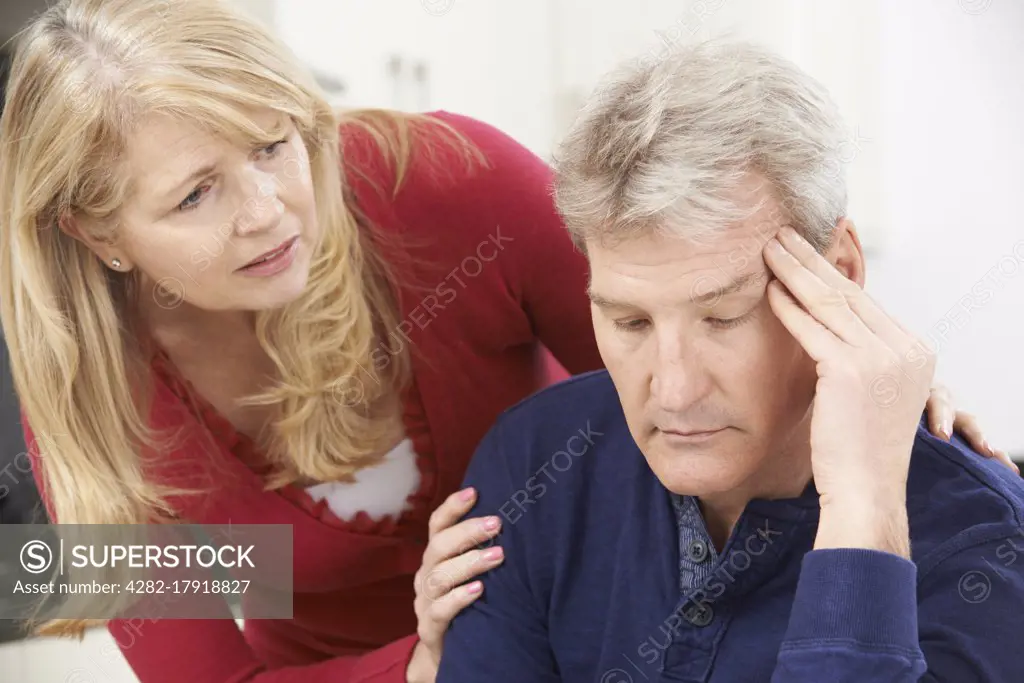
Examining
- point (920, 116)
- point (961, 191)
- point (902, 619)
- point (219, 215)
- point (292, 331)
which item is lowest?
point (961, 191)

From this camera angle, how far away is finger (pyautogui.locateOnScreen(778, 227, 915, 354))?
0.99 m

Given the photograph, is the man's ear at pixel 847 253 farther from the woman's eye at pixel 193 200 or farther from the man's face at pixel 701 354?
the woman's eye at pixel 193 200

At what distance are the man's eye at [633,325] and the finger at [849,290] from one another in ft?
0.49

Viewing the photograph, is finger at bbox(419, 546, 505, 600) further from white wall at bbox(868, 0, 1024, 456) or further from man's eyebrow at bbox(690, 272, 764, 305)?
white wall at bbox(868, 0, 1024, 456)

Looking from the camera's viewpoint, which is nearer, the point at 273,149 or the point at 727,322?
the point at 727,322

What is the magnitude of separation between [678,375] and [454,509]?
0.37m

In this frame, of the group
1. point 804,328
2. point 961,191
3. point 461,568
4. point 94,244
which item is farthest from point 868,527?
point 961,191

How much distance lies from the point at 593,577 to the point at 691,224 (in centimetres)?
43

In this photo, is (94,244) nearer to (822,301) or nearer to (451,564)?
(451,564)

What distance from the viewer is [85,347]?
1.42m

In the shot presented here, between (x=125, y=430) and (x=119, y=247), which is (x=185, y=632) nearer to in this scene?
(x=125, y=430)

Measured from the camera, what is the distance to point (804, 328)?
999mm

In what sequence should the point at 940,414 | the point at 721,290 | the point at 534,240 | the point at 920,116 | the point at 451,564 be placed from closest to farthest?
the point at 721,290, the point at 940,414, the point at 451,564, the point at 534,240, the point at 920,116

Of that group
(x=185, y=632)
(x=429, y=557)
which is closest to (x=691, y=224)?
(x=429, y=557)
